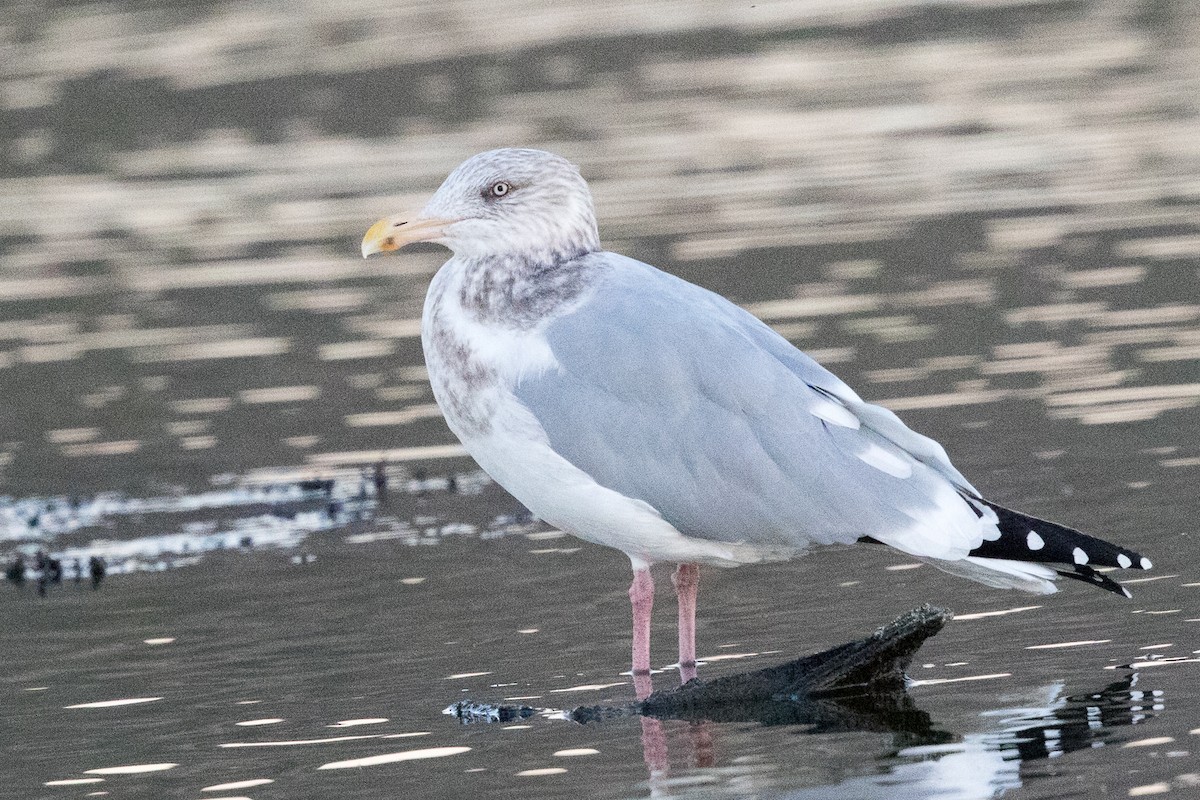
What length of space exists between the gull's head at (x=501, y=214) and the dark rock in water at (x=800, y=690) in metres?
1.57

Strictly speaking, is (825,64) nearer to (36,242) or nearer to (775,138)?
(775,138)

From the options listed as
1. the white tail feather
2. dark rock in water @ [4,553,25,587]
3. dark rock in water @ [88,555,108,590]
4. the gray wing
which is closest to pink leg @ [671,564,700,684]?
the gray wing

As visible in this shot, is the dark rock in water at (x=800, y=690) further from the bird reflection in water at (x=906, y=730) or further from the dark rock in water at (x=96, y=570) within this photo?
the dark rock in water at (x=96, y=570)

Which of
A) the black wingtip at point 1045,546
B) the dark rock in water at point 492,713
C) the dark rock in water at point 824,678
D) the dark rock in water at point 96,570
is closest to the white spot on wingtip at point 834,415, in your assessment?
the black wingtip at point 1045,546

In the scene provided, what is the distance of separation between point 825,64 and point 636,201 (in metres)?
8.89

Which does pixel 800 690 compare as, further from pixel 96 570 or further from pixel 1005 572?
pixel 96 570

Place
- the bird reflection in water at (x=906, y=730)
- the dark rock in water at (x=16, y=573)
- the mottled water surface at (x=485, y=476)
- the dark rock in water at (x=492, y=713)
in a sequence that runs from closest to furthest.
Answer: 1. the bird reflection in water at (x=906, y=730)
2. the mottled water surface at (x=485, y=476)
3. the dark rock in water at (x=492, y=713)
4. the dark rock in water at (x=16, y=573)

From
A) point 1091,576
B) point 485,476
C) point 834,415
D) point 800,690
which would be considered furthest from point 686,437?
point 485,476

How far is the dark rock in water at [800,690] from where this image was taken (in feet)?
Result: 25.3

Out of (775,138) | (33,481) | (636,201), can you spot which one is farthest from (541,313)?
(775,138)

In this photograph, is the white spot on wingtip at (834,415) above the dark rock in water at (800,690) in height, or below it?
above

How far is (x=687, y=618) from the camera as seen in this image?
27.4ft

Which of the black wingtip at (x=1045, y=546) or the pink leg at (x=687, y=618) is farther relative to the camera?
the pink leg at (x=687, y=618)

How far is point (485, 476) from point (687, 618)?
12.7 ft
